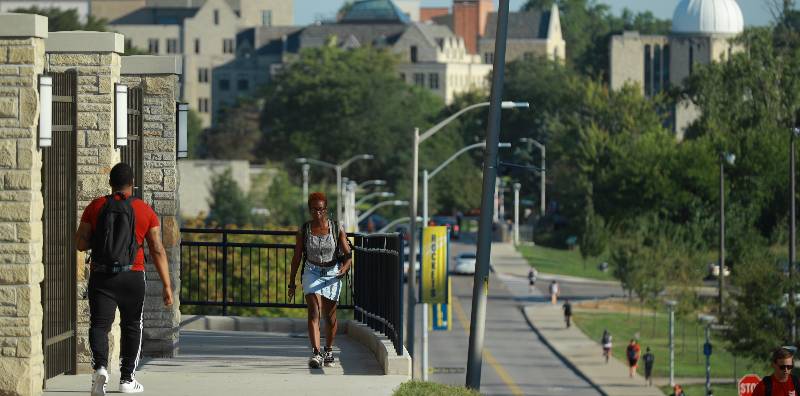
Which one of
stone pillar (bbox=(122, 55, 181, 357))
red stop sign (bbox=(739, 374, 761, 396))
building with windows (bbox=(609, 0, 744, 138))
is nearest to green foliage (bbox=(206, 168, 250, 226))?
building with windows (bbox=(609, 0, 744, 138))

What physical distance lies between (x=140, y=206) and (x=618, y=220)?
95.2 meters

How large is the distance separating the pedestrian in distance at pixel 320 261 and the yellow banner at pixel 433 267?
11.6 m

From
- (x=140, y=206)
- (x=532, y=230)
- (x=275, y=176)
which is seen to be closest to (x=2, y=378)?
(x=140, y=206)

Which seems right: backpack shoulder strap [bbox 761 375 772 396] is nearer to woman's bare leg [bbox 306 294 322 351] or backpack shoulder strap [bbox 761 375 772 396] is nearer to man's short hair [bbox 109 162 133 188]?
woman's bare leg [bbox 306 294 322 351]

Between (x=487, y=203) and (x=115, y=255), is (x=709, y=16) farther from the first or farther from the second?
(x=115, y=255)

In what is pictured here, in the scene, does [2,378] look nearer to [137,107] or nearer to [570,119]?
[137,107]

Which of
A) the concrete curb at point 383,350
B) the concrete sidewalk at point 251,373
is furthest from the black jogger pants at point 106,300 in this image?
the concrete curb at point 383,350

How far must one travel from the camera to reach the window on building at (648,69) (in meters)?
187

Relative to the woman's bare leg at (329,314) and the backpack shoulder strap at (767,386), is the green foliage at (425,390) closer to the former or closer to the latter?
the woman's bare leg at (329,314)

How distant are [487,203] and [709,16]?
14769 centimetres

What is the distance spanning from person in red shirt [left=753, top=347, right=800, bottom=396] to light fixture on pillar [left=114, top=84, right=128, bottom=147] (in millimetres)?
5645

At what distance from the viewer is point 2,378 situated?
1348 cm

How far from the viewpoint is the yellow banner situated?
28.4 m

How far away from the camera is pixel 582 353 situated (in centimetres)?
6700
